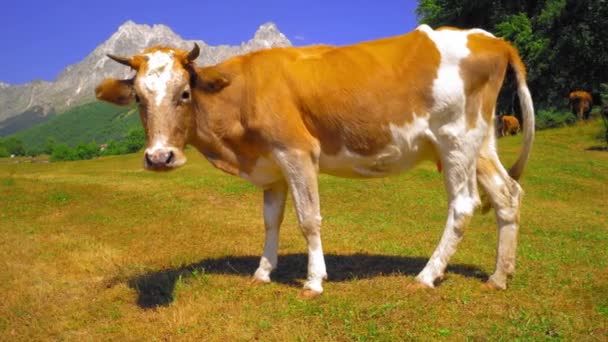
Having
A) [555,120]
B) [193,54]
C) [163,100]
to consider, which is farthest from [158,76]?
[555,120]

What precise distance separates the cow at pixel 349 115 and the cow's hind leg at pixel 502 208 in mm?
14

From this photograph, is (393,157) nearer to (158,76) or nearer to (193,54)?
(193,54)

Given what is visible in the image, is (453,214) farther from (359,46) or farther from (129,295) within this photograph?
(129,295)

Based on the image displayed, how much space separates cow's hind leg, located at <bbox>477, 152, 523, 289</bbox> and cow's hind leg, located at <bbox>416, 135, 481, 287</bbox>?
1.33ft

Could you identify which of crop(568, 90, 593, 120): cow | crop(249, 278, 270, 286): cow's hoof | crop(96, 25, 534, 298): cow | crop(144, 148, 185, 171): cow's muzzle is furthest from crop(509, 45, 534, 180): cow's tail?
crop(568, 90, 593, 120): cow

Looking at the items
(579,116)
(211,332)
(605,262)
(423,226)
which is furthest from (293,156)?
(579,116)

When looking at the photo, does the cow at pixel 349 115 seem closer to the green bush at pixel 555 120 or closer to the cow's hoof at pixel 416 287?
the cow's hoof at pixel 416 287

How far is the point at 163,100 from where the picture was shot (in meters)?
6.70

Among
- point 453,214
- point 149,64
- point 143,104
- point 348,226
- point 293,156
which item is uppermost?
point 149,64

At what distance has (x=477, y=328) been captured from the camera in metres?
5.93

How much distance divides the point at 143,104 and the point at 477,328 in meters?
4.83

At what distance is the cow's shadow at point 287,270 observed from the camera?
25.6ft

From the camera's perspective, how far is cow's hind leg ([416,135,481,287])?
707cm

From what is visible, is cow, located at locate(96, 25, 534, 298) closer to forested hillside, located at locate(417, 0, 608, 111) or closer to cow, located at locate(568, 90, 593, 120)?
forested hillside, located at locate(417, 0, 608, 111)
